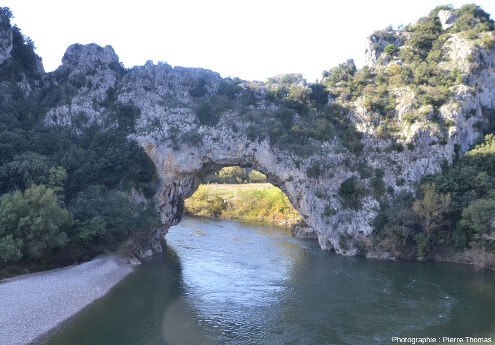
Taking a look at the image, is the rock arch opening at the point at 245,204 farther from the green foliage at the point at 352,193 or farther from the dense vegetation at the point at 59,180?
the dense vegetation at the point at 59,180

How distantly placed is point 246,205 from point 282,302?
45.6 metres

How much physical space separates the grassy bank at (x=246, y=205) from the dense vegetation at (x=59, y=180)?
3055 centimetres

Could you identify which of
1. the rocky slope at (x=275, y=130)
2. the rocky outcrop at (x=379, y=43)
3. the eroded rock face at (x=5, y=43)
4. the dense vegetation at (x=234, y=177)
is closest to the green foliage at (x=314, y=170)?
the rocky slope at (x=275, y=130)

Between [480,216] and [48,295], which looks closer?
[48,295]

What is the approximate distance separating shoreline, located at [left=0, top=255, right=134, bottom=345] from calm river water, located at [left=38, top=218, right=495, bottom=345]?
0.99m

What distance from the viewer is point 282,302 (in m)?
25.7

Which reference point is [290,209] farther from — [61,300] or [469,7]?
[61,300]

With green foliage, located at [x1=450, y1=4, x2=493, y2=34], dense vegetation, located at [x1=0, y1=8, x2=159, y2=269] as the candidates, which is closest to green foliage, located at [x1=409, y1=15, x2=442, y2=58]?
green foliage, located at [x1=450, y1=4, x2=493, y2=34]

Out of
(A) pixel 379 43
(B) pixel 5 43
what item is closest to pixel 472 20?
(A) pixel 379 43

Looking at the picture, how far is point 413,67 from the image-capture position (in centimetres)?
5041

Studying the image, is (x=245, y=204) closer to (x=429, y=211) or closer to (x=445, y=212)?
(x=429, y=211)

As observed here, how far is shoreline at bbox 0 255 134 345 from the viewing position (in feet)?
63.6

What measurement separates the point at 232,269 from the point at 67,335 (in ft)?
54.5

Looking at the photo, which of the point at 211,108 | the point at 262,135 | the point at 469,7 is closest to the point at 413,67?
the point at 469,7
